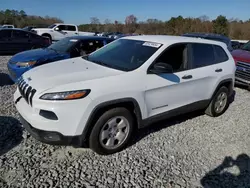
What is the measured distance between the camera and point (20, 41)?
36.6ft

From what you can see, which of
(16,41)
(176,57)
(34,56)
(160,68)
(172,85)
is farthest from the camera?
(16,41)

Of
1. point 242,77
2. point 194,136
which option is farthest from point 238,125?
point 242,77

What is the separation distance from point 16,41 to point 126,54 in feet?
30.3

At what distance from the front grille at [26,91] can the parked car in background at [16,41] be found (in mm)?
8663

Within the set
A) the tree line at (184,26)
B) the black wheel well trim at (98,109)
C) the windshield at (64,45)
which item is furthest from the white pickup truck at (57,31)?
the tree line at (184,26)

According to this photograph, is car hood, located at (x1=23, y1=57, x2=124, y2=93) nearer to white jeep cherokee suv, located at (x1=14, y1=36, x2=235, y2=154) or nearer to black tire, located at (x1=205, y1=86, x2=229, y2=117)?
white jeep cherokee suv, located at (x1=14, y1=36, x2=235, y2=154)

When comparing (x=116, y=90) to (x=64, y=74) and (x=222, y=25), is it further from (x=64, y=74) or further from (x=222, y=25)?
(x=222, y=25)

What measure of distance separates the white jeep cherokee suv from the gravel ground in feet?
0.98

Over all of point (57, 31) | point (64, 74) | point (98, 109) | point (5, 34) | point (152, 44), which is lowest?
point (98, 109)

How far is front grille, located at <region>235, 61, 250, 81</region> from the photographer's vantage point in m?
6.58

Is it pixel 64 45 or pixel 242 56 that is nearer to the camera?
pixel 64 45

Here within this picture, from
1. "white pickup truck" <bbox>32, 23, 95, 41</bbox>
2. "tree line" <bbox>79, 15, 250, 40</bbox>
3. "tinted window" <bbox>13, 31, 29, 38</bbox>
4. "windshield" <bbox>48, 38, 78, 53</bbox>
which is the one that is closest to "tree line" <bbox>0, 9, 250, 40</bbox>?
"tree line" <bbox>79, 15, 250, 40</bbox>

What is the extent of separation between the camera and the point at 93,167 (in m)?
2.96

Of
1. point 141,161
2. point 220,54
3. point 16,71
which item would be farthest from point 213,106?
point 16,71
